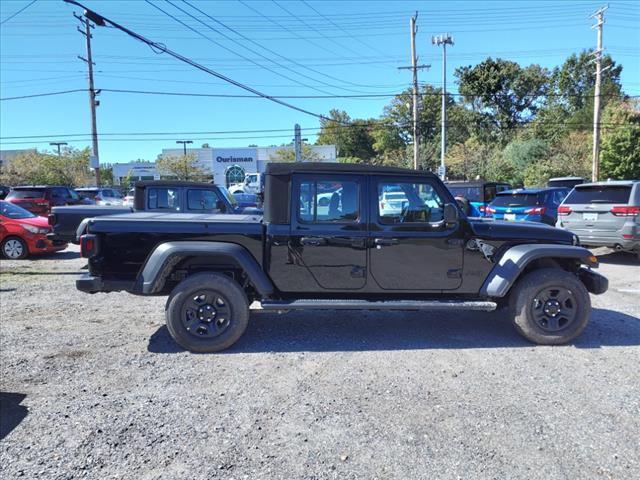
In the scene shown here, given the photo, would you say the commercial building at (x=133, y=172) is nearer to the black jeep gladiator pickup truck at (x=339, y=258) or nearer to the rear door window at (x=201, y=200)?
the rear door window at (x=201, y=200)

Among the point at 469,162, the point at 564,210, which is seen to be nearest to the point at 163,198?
the point at 564,210

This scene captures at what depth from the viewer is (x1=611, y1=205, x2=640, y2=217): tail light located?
8484mm

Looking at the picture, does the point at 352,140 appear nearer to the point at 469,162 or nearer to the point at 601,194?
the point at 469,162

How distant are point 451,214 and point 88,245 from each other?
371 cm

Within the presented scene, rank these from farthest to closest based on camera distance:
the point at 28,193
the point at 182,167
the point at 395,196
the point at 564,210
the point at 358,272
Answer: the point at 182,167
the point at 28,193
the point at 564,210
the point at 395,196
the point at 358,272

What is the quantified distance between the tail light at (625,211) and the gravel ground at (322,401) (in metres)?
3.90

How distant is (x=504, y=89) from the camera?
51.6m

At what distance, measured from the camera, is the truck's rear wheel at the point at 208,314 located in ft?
14.6

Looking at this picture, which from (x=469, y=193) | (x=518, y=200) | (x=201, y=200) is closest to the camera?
(x=201, y=200)

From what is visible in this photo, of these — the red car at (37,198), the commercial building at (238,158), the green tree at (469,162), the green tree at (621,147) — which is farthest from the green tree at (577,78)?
the red car at (37,198)

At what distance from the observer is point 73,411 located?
335 centimetres

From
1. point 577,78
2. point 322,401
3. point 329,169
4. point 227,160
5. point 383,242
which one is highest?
point 577,78

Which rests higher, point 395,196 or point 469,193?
point 469,193

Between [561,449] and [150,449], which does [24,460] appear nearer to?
[150,449]
